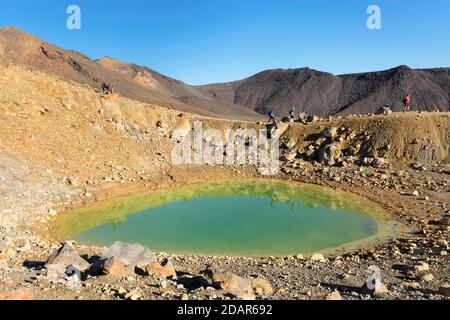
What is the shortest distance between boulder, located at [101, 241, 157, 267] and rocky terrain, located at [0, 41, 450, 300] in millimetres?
32

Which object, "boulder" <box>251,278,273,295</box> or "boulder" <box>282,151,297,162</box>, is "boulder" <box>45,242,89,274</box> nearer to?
"boulder" <box>251,278,273,295</box>

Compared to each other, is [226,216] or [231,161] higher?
[231,161]

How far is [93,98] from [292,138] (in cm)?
1650

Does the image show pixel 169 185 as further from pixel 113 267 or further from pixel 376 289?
pixel 376 289

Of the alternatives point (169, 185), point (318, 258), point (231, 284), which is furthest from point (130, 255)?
point (169, 185)

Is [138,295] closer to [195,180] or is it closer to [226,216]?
[226,216]

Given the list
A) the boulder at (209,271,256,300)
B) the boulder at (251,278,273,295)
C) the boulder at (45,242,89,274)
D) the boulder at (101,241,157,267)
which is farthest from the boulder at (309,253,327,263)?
the boulder at (45,242,89,274)

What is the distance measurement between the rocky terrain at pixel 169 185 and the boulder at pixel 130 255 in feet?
0.10

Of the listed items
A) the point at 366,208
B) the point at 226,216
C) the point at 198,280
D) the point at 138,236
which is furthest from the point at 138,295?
the point at 366,208

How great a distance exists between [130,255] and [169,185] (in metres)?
15.0

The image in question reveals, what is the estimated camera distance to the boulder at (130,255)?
37.5 feet

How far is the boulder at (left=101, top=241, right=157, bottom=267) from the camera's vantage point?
37.5 feet
